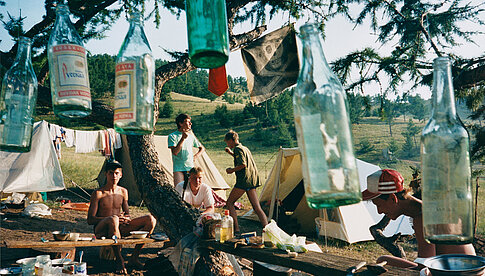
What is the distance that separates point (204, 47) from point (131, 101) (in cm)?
28

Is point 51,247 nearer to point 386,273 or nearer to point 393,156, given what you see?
point 386,273

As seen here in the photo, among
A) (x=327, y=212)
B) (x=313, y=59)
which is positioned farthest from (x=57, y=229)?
(x=313, y=59)

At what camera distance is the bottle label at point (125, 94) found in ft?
3.82

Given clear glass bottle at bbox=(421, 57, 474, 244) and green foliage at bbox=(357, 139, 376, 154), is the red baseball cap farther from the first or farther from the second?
green foliage at bbox=(357, 139, 376, 154)

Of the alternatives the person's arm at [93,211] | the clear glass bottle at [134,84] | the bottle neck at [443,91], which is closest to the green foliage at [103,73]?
the clear glass bottle at [134,84]

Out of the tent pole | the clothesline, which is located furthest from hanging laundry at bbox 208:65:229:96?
the clothesline

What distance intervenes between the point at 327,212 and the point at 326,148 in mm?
7048

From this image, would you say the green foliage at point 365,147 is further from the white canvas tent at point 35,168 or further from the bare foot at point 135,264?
the bare foot at point 135,264

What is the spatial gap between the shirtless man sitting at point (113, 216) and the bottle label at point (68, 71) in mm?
3774

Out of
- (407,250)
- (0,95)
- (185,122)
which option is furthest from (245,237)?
(407,250)

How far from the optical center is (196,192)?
5.50 meters

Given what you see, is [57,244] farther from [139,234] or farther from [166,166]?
[166,166]

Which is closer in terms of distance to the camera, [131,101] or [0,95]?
[131,101]

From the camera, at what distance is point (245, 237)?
355cm
